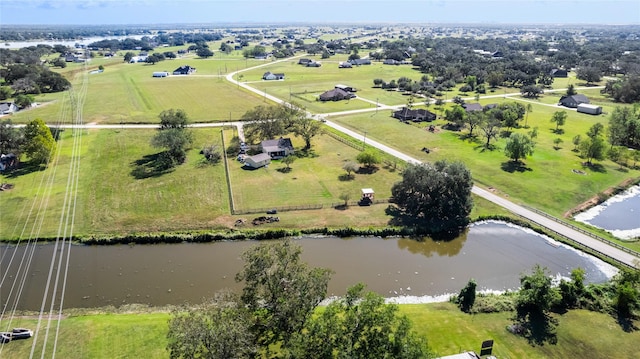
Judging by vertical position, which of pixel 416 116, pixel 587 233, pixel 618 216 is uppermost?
pixel 416 116

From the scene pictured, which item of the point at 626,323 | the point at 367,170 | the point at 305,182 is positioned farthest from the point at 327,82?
the point at 626,323

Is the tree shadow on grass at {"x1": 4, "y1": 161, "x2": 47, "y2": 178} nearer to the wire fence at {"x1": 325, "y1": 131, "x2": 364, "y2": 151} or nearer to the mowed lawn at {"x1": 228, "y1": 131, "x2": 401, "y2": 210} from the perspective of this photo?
the mowed lawn at {"x1": 228, "y1": 131, "x2": 401, "y2": 210}

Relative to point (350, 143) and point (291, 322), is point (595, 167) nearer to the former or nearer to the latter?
point (350, 143)

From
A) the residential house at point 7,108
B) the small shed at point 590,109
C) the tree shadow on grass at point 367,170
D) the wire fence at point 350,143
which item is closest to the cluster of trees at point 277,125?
the wire fence at point 350,143

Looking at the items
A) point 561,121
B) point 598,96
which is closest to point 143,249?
point 561,121

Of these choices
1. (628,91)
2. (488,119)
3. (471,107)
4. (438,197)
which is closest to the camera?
(438,197)

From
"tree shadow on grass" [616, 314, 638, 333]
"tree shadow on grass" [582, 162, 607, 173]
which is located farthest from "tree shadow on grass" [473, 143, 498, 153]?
"tree shadow on grass" [616, 314, 638, 333]

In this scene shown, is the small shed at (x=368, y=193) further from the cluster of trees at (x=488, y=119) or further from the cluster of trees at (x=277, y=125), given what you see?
the cluster of trees at (x=488, y=119)
